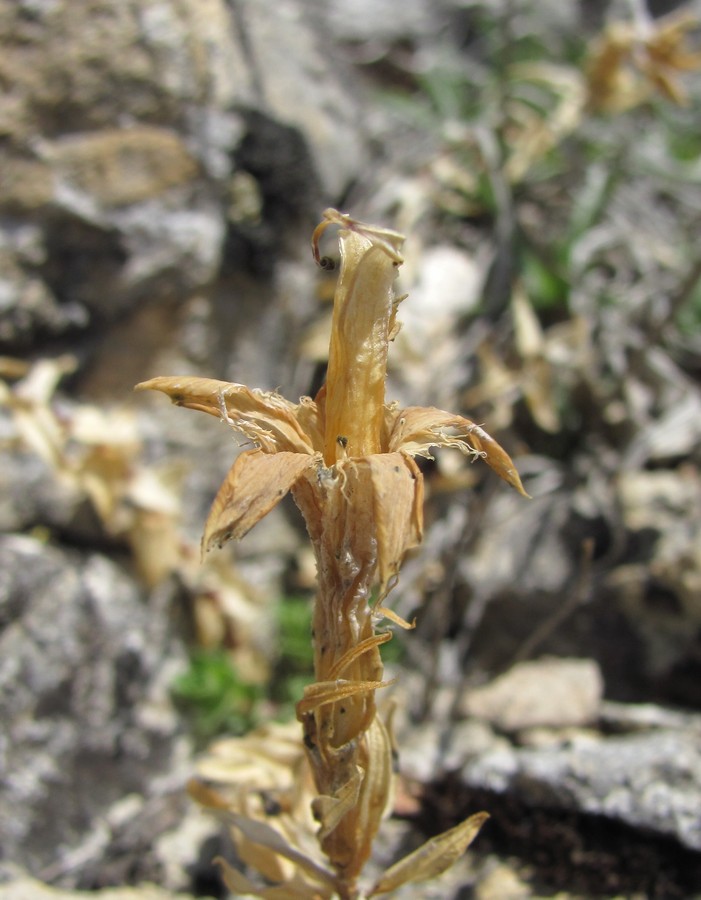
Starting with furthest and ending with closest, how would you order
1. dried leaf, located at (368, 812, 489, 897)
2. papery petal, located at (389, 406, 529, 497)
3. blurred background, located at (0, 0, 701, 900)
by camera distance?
blurred background, located at (0, 0, 701, 900), dried leaf, located at (368, 812, 489, 897), papery petal, located at (389, 406, 529, 497)

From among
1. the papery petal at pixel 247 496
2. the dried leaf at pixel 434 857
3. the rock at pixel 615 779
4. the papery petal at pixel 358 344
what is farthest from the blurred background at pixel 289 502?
the papery petal at pixel 247 496

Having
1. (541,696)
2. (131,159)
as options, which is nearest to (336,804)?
(541,696)

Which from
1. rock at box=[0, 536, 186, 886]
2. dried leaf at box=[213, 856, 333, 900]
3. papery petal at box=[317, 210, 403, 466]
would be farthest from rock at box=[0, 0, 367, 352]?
dried leaf at box=[213, 856, 333, 900]

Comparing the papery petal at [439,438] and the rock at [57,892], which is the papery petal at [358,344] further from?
the rock at [57,892]

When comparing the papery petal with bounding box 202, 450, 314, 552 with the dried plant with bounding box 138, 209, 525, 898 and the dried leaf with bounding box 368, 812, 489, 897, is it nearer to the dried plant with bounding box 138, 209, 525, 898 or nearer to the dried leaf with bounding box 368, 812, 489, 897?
the dried plant with bounding box 138, 209, 525, 898

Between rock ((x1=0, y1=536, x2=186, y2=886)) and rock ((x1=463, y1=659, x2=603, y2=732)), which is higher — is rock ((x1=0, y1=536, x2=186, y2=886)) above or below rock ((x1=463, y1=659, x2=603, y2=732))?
below

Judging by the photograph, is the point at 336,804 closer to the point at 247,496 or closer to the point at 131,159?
the point at 247,496
